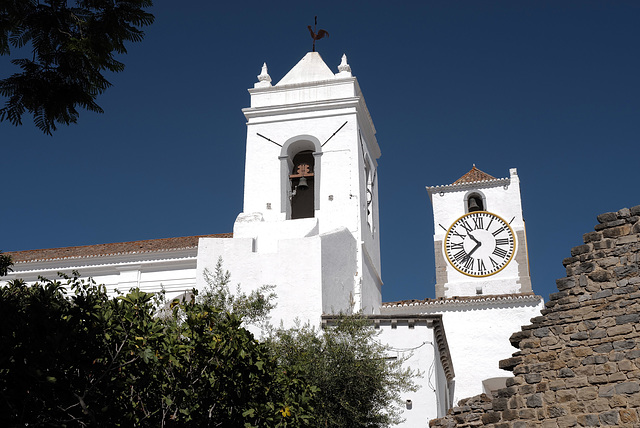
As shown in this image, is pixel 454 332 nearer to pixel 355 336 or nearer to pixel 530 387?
pixel 355 336

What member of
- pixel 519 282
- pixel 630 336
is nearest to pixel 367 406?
pixel 630 336

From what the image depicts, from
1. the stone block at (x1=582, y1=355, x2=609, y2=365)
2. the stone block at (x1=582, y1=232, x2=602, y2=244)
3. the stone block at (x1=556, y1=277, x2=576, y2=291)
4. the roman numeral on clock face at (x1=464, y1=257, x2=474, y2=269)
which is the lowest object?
the stone block at (x1=582, y1=355, x2=609, y2=365)

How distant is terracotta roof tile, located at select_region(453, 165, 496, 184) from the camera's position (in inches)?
1264

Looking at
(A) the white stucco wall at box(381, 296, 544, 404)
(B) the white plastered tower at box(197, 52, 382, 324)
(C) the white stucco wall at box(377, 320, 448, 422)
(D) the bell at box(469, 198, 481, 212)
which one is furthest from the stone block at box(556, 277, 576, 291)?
(D) the bell at box(469, 198, 481, 212)

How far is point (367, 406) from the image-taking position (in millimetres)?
15227

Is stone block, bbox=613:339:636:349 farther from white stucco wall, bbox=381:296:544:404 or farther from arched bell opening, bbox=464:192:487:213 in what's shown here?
arched bell opening, bbox=464:192:487:213

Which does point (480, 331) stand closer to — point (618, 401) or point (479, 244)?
point (479, 244)

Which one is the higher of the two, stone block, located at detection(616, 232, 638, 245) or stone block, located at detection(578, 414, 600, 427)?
stone block, located at detection(616, 232, 638, 245)

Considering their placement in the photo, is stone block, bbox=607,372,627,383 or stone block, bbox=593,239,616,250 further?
stone block, bbox=593,239,616,250

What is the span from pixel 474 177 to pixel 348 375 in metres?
19.2

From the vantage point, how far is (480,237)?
102ft

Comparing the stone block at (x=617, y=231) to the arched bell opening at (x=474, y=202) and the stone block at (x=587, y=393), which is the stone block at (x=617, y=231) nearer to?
the stone block at (x=587, y=393)

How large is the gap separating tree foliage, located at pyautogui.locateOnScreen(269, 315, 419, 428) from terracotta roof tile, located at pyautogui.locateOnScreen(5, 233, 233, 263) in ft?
31.2

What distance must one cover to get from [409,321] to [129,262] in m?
11.8
